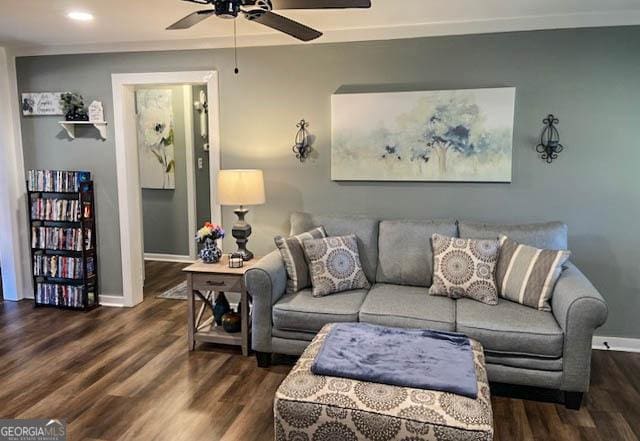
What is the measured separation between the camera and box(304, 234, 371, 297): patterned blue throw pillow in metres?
3.28

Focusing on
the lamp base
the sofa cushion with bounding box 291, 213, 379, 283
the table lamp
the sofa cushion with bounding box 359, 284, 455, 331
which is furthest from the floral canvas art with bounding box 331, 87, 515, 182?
the sofa cushion with bounding box 359, 284, 455, 331

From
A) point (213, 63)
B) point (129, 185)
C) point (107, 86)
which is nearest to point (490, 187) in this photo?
point (213, 63)

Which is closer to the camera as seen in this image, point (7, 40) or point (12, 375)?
point (12, 375)

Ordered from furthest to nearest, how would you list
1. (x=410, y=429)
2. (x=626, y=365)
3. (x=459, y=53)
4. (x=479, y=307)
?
(x=459, y=53) < (x=626, y=365) < (x=479, y=307) < (x=410, y=429)

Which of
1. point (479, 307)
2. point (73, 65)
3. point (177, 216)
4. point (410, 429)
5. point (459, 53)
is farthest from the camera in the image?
point (177, 216)

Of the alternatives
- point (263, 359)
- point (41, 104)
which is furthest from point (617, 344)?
point (41, 104)

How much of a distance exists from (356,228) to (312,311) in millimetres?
Answer: 845

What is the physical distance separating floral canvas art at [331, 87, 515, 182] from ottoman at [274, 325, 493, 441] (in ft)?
6.10

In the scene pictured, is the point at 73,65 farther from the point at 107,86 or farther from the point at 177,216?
the point at 177,216

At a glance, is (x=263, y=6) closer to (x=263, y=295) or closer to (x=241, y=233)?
(x=263, y=295)

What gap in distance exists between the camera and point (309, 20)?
3.44 meters

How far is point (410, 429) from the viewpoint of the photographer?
1.97 meters

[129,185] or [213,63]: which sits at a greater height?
[213,63]

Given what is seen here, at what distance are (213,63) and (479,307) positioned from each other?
113 inches
